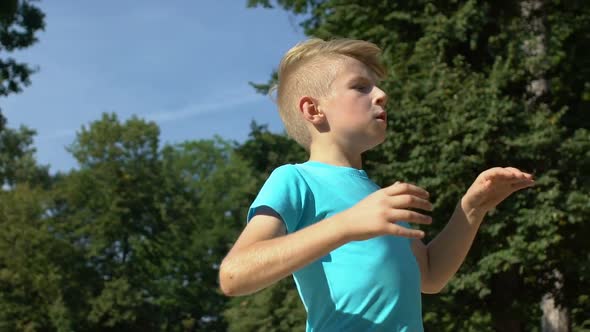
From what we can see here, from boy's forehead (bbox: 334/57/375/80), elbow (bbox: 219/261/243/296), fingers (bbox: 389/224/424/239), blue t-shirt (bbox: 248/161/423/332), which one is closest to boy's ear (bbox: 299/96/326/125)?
boy's forehead (bbox: 334/57/375/80)

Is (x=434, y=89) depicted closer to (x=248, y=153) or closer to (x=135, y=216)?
(x=248, y=153)

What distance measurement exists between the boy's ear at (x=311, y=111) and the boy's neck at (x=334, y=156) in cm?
8

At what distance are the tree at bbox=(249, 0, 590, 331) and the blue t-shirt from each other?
14603mm

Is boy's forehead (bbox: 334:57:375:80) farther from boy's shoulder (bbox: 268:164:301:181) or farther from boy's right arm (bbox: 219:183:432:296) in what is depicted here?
boy's right arm (bbox: 219:183:432:296)

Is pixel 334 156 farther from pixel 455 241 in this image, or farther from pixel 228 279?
pixel 228 279

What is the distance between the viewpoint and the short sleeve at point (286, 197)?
8.87 ft

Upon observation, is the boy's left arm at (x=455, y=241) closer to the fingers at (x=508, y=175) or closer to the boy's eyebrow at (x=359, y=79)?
the fingers at (x=508, y=175)

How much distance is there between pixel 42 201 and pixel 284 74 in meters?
45.9

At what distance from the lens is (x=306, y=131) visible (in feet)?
10.3

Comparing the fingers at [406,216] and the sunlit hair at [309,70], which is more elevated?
the sunlit hair at [309,70]

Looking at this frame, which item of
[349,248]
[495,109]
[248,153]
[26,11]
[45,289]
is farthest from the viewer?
[45,289]

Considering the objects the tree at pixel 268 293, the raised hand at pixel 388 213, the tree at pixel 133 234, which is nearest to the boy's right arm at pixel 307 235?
the raised hand at pixel 388 213

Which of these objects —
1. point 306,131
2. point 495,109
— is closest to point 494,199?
point 306,131

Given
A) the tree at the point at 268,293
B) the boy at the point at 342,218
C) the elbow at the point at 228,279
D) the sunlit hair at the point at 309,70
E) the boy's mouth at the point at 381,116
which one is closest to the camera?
the boy at the point at 342,218
